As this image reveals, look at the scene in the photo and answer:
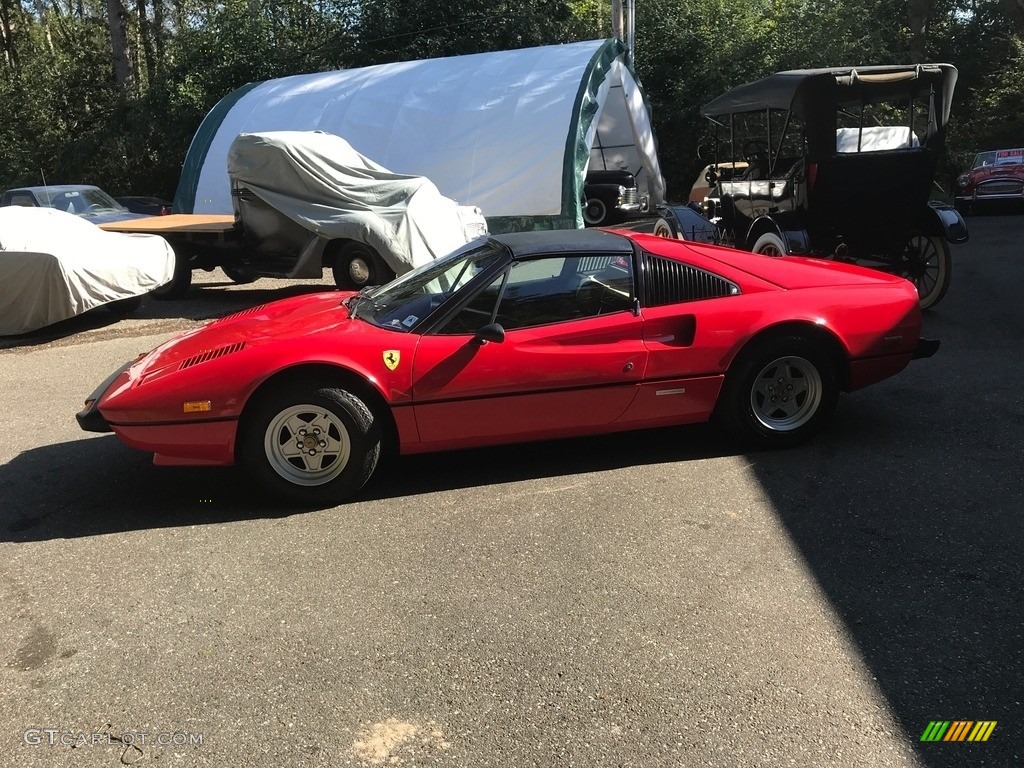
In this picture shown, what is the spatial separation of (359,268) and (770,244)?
4658 millimetres

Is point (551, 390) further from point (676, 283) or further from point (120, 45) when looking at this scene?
point (120, 45)

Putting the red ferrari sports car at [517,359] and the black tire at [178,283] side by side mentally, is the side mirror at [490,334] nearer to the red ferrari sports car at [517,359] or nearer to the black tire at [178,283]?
the red ferrari sports car at [517,359]

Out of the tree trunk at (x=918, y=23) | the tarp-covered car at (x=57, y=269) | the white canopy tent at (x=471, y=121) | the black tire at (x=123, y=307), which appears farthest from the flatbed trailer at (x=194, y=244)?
the tree trunk at (x=918, y=23)

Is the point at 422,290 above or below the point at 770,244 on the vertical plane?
above

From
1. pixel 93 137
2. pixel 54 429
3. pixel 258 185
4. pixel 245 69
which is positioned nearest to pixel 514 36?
pixel 245 69

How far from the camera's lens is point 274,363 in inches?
164

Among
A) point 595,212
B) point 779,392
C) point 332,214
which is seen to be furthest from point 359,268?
point 595,212

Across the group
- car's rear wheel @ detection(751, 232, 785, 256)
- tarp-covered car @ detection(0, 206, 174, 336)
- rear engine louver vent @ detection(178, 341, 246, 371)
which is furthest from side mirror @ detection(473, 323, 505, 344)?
tarp-covered car @ detection(0, 206, 174, 336)

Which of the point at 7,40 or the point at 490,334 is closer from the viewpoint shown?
the point at 490,334

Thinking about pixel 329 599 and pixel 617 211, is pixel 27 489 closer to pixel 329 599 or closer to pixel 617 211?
pixel 329 599

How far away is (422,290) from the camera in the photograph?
15.8 ft

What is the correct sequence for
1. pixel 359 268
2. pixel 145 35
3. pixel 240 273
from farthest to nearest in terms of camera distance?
1. pixel 145 35
2. pixel 240 273
3. pixel 359 268

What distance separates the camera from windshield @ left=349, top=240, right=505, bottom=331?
15.0 ft

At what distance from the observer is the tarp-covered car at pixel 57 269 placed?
8797 mm
